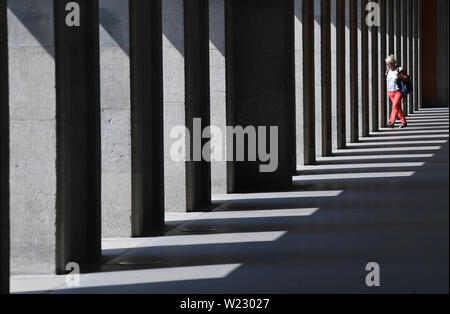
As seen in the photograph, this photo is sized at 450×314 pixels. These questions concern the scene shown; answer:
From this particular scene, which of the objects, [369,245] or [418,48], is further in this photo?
[418,48]

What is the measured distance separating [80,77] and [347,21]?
20302mm

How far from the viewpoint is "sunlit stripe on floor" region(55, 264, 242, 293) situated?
9039mm

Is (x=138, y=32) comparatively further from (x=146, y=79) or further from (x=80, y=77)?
(x=80, y=77)

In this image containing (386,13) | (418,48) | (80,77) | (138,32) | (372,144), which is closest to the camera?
(80,77)

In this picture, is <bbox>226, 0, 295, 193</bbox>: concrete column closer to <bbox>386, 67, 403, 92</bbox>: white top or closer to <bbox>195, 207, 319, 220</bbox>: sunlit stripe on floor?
<bbox>195, 207, 319, 220</bbox>: sunlit stripe on floor

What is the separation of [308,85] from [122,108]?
1134 centimetres

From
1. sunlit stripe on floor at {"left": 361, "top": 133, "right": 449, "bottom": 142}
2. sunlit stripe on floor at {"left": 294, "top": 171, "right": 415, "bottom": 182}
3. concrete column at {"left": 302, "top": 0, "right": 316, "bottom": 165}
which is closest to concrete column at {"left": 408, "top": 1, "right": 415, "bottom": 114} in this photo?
sunlit stripe on floor at {"left": 361, "top": 133, "right": 449, "bottom": 142}

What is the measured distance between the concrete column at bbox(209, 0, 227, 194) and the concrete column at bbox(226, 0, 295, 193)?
625 mm

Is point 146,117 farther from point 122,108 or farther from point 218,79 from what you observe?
point 218,79

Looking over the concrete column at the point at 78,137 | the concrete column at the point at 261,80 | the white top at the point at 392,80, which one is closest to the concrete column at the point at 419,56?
the white top at the point at 392,80

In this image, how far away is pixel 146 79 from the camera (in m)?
12.4
